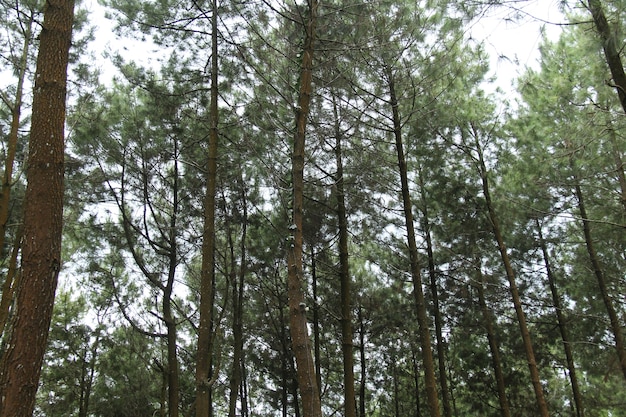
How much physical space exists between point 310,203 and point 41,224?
6.60 meters

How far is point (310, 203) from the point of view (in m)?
9.34

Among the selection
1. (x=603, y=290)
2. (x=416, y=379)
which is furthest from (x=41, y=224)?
(x=416, y=379)

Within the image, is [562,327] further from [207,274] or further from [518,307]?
[207,274]

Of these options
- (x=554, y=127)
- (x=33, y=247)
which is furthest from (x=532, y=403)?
(x=33, y=247)

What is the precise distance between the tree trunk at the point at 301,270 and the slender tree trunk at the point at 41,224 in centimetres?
197

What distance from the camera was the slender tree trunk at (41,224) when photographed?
2691 millimetres

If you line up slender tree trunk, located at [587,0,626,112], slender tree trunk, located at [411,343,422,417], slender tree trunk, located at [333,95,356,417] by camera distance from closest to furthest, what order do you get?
1. slender tree trunk, located at [587,0,626,112]
2. slender tree trunk, located at [333,95,356,417]
3. slender tree trunk, located at [411,343,422,417]

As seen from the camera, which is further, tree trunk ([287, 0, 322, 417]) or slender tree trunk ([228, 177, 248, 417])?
slender tree trunk ([228, 177, 248, 417])

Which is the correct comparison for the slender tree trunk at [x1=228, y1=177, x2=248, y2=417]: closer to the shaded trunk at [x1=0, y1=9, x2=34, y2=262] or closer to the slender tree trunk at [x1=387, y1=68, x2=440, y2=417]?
the slender tree trunk at [x1=387, y1=68, x2=440, y2=417]

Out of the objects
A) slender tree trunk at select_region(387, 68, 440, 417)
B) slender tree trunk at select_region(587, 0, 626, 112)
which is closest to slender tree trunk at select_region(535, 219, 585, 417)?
slender tree trunk at select_region(387, 68, 440, 417)

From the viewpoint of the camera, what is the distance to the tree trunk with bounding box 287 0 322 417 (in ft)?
12.7

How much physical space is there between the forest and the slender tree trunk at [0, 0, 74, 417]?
0.01 m

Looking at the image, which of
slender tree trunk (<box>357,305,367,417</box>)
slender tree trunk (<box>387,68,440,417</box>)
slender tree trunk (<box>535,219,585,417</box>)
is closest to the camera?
slender tree trunk (<box>387,68,440,417</box>)

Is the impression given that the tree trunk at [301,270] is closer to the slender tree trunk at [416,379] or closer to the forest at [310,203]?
the forest at [310,203]
